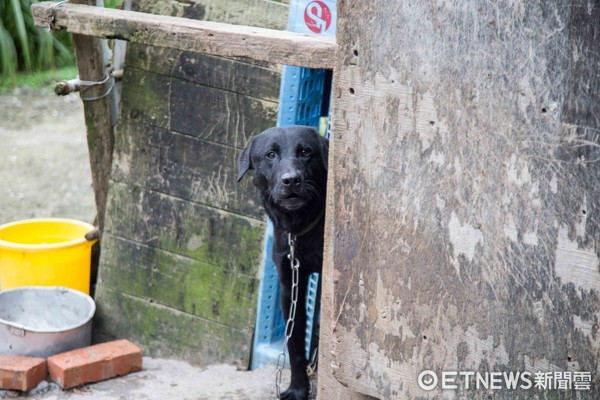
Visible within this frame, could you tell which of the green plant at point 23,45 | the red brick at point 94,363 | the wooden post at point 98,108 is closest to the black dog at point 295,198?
the red brick at point 94,363

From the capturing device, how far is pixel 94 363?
4461 mm

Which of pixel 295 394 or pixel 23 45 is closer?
pixel 295 394

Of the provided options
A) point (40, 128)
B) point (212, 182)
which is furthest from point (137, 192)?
point (40, 128)

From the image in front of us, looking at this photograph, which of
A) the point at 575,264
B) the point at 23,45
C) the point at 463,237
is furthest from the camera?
the point at 23,45

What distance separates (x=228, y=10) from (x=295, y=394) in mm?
1980

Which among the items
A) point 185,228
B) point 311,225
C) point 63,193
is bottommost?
point 63,193

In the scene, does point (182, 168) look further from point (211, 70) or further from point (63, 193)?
point (63, 193)

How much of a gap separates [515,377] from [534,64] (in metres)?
0.91

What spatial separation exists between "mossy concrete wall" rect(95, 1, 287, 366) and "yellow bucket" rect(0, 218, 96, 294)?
160 mm

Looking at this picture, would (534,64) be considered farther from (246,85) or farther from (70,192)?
(70,192)

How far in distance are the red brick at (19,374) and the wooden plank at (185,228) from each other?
81 centimetres

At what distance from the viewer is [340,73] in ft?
8.69

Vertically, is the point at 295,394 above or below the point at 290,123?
below

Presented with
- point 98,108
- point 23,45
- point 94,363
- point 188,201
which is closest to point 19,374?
point 94,363
